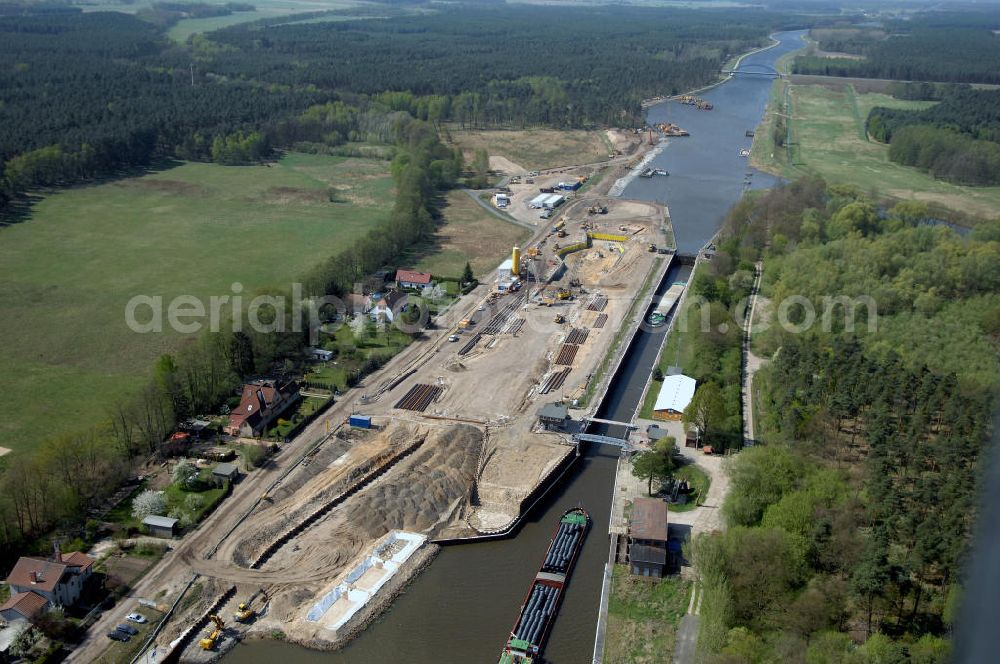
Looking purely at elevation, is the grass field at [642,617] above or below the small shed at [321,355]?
below

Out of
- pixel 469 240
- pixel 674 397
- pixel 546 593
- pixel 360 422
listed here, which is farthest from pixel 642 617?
pixel 469 240

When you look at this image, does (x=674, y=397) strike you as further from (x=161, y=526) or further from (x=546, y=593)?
(x=161, y=526)

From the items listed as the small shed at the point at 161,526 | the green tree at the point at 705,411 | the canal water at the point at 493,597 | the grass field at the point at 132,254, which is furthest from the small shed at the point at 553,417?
the grass field at the point at 132,254

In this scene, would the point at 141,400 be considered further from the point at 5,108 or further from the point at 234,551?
the point at 5,108

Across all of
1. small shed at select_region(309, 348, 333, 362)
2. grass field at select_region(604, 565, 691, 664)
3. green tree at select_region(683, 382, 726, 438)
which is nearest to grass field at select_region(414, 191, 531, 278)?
small shed at select_region(309, 348, 333, 362)

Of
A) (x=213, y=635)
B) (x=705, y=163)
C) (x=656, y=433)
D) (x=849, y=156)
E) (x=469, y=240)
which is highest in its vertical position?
(x=849, y=156)

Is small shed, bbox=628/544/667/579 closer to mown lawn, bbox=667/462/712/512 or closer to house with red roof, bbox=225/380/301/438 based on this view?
mown lawn, bbox=667/462/712/512

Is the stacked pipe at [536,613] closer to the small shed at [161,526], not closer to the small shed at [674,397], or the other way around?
the small shed at [161,526]
